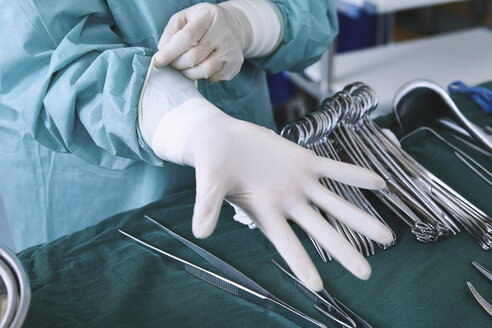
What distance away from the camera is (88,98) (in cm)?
66

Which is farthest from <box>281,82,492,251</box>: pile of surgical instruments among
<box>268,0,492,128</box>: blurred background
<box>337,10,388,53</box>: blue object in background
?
<box>337,10,388,53</box>: blue object in background

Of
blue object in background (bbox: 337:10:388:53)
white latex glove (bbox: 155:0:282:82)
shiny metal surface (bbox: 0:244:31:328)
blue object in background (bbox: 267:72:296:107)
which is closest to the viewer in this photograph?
shiny metal surface (bbox: 0:244:31:328)

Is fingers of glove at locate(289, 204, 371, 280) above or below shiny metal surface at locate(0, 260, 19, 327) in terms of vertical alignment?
below

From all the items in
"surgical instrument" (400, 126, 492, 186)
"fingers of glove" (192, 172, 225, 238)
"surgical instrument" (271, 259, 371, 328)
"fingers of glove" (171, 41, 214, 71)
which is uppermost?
"fingers of glove" (171, 41, 214, 71)

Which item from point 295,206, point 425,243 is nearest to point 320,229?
point 295,206

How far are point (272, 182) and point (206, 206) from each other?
0.09 metres

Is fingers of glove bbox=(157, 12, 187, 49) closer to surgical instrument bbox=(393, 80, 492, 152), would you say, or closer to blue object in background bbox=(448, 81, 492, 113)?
surgical instrument bbox=(393, 80, 492, 152)

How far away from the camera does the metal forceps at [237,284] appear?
0.53 m

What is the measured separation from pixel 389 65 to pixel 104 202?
1.14m

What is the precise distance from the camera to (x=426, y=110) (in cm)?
87

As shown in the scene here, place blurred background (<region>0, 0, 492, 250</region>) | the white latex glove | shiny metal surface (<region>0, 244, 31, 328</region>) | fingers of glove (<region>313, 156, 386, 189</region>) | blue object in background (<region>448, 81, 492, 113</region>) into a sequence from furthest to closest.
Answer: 1. blurred background (<region>0, 0, 492, 250</region>)
2. blue object in background (<region>448, 81, 492, 113</region>)
3. the white latex glove
4. fingers of glove (<region>313, 156, 386, 189</region>)
5. shiny metal surface (<region>0, 244, 31, 328</region>)

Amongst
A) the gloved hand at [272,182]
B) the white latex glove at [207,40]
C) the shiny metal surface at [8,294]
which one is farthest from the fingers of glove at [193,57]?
the shiny metal surface at [8,294]

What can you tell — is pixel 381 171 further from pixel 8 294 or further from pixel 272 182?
pixel 8 294

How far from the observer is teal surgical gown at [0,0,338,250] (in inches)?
25.2
